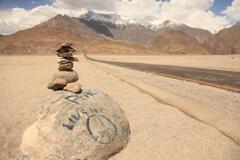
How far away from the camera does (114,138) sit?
23.4 feet

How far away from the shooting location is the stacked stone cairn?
26.3 feet

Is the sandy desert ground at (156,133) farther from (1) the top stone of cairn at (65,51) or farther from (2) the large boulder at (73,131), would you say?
(1) the top stone of cairn at (65,51)

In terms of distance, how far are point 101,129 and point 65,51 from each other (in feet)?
10.9

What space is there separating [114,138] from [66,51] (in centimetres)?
344

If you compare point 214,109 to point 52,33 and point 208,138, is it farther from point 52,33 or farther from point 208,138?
point 52,33

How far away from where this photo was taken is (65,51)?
365 inches

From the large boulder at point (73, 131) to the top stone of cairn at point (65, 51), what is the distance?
1.77 metres

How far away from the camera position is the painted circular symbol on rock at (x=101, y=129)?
675 centimetres

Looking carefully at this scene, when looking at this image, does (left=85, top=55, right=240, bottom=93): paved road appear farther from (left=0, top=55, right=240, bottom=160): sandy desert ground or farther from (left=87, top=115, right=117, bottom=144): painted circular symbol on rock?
(left=87, top=115, right=117, bottom=144): painted circular symbol on rock

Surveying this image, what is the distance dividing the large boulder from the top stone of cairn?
1.77m

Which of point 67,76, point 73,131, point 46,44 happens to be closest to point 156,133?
point 73,131

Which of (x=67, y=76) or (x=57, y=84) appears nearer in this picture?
(x=57, y=84)

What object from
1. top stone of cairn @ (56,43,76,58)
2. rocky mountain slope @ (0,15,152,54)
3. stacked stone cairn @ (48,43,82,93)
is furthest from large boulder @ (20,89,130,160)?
rocky mountain slope @ (0,15,152,54)

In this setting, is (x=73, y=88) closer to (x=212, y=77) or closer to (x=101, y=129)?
(x=101, y=129)
